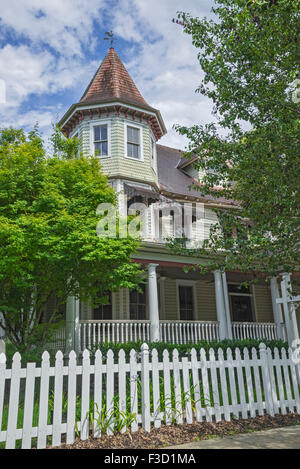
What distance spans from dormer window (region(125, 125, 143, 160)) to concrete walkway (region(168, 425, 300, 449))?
13.2 meters

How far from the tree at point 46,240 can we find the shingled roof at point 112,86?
6.60 m

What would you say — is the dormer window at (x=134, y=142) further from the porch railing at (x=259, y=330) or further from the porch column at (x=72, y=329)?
the porch railing at (x=259, y=330)

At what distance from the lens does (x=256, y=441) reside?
5086mm

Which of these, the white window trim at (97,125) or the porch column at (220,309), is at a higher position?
the white window trim at (97,125)

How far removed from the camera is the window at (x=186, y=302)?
57.7ft

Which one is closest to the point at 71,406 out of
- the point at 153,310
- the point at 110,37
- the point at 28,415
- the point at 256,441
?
the point at 28,415

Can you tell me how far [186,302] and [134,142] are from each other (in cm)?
817

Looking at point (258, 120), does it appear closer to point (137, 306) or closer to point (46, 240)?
point (46, 240)

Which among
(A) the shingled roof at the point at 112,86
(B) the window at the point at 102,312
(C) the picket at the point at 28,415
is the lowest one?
(C) the picket at the point at 28,415

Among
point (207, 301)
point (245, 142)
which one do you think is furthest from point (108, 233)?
point (207, 301)

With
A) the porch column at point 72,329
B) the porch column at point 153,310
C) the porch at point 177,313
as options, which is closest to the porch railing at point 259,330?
the porch at point 177,313

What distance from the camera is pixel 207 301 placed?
18328 mm

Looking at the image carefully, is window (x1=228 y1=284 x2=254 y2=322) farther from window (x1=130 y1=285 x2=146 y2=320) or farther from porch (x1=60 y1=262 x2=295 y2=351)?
window (x1=130 y1=285 x2=146 y2=320)
